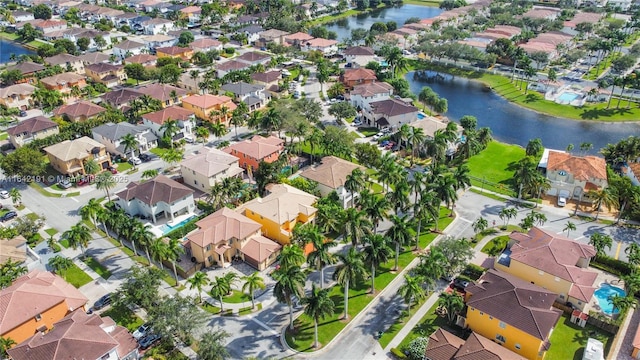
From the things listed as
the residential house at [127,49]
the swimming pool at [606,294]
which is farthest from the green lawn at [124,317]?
the residential house at [127,49]

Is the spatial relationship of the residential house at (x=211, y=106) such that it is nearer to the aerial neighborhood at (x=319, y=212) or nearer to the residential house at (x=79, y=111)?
the aerial neighborhood at (x=319, y=212)

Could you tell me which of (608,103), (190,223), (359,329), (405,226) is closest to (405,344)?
(359,329)

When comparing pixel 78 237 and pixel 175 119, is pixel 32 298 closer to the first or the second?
pixel 78 237

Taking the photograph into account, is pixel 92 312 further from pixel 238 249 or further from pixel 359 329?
pixel 359 329

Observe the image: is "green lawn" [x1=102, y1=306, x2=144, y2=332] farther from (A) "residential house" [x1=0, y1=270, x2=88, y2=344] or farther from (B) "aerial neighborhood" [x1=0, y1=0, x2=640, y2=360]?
(A) "residential house" [x1=0, y1=270, x2=88, y2=344]

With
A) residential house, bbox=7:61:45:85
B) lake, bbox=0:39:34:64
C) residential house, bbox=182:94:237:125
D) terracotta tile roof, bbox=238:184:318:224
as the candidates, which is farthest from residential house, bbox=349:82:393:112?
lake, bbox=0:39:34:64
